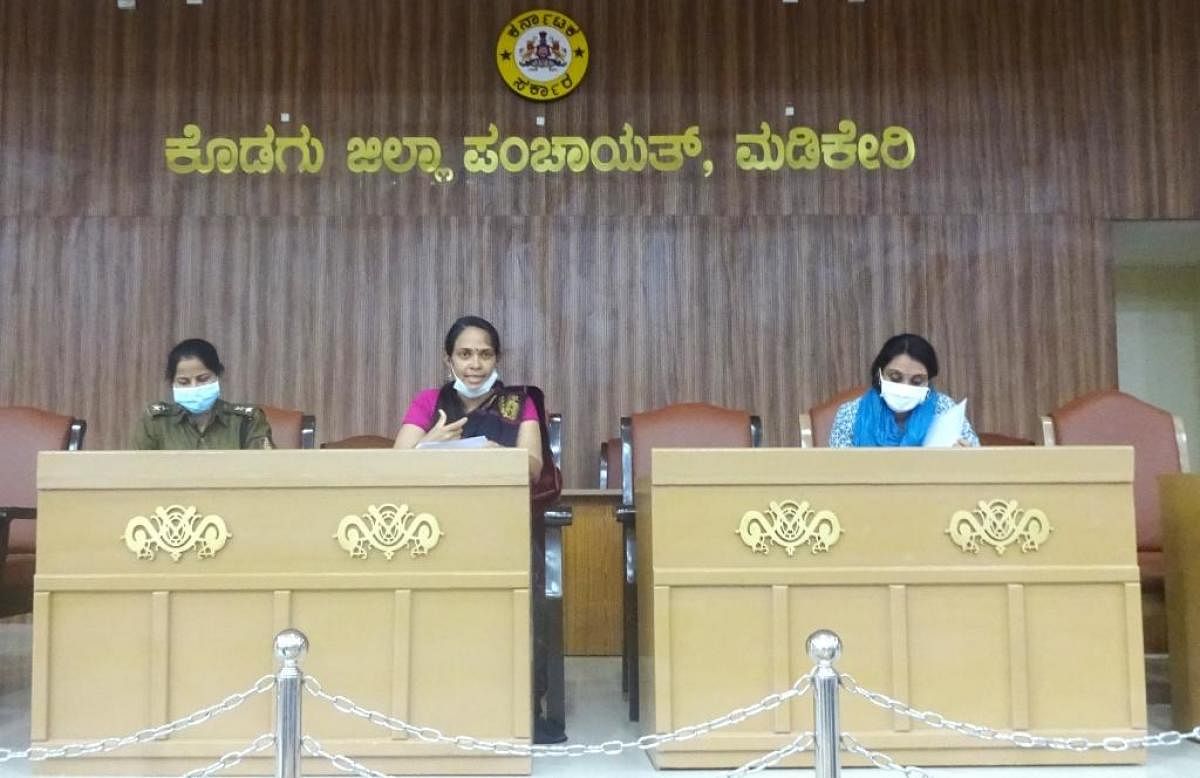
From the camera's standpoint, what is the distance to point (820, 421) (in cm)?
439

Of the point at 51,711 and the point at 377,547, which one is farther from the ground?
the point at 377,547

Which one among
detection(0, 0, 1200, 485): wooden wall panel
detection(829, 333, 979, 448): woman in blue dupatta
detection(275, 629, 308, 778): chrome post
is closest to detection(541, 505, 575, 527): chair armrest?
detection(829, 333, 979, 448): woman in blue dupatta

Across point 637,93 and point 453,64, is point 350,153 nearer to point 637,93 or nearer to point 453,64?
point 453,64

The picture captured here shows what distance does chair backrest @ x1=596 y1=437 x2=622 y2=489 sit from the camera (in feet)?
15.9

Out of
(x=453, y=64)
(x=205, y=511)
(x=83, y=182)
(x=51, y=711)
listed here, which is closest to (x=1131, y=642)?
(x=205, y=511)

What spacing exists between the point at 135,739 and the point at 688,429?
277 cm

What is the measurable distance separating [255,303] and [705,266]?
7.35ft

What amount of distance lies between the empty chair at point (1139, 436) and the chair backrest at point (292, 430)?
9.14ft

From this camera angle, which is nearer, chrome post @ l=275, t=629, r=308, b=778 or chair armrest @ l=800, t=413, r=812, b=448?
chrome post @ l=275, t=629, r=308, b=778

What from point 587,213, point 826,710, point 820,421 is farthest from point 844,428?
point 587,213

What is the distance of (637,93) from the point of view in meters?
5.81

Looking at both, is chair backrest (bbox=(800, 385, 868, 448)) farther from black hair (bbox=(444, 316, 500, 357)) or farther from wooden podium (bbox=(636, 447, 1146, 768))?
wooden podium (bbox=(636, 447, 1146, 768))

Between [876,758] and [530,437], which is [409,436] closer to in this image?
[530,437]

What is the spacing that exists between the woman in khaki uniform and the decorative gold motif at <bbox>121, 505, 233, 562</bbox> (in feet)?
3.01
